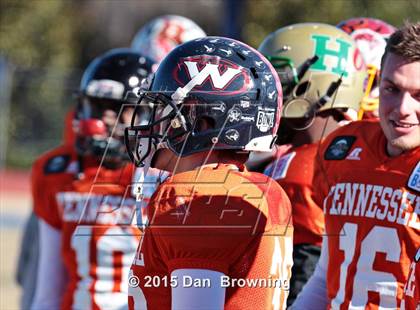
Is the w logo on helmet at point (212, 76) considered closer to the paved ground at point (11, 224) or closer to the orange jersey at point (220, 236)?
the orange jersey at point (220, 236)

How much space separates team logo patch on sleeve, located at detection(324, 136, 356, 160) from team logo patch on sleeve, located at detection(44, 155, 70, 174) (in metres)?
1.53

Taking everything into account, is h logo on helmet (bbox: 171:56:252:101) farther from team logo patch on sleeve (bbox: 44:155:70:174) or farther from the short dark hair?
team logo patch on sleeve (bbox: 44:155:70:174)

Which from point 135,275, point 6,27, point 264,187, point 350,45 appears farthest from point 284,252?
point 6,27

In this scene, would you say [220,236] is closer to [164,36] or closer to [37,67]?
[164,36]

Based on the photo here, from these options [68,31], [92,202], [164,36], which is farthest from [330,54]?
[68,31]

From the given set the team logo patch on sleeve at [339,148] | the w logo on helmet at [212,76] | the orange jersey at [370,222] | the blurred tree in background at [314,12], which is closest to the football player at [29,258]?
the team logo patch on sleeve at [339,148]

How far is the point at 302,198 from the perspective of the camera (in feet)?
11.7

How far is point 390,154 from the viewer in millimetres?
3141

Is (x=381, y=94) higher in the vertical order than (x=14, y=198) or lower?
higher

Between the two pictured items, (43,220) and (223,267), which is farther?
(43,220)

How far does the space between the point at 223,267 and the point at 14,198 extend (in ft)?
48.4

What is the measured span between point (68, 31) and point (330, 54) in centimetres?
1980

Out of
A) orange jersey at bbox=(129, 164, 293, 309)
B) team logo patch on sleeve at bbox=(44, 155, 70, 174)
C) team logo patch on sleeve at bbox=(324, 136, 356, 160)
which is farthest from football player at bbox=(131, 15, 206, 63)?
orange jersey at bbox=(129, 164, 293, 309)

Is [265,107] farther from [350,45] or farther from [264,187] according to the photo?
[350,45]
